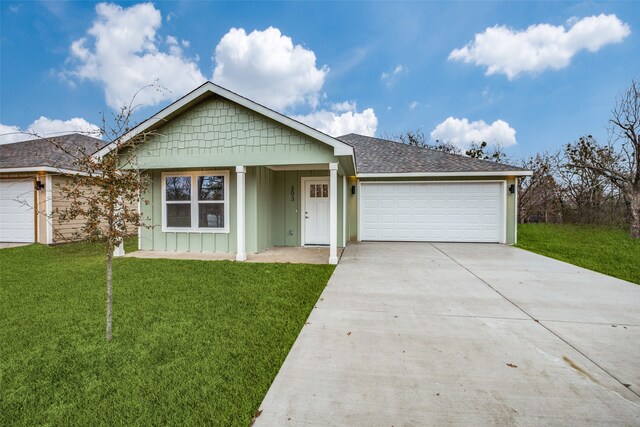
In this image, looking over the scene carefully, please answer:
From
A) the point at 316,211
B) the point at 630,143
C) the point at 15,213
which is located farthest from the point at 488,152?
the point at 15,213

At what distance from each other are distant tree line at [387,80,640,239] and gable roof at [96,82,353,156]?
1209cm

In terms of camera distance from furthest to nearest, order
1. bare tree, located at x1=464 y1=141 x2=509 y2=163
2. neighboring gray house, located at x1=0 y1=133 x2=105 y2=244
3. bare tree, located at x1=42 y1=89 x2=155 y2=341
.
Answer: bare tree, located at x1=464 y1=141 x2=509 y2=163 → neighboring gray house, located at x1=0 y1=133 x2=105 y2=244 → bare tree, located at x1=42 y1=89 x2=155 y2=341

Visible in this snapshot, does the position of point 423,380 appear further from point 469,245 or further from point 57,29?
point 57,29

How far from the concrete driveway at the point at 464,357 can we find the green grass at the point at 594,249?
71.1 inches

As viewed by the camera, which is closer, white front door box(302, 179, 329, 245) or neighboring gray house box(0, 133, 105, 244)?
white front door box(302, 179, 329, 245)

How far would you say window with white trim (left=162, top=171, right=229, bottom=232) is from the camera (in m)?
8.10

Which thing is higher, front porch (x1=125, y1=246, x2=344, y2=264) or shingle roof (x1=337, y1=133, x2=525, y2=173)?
shingle roof (x1=337, y1=133, x2=525, y2=173)

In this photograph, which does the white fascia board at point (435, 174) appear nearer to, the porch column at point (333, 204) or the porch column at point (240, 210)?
the porch column at point (333, 204)

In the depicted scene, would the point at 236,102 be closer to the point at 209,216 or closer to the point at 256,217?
the point at 256,217

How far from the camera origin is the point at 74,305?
395cm

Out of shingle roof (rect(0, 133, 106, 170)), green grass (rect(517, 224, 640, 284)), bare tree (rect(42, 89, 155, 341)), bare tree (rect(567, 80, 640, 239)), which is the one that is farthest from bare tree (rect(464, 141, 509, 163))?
bare tree (rect(42, 89, 155, 341))

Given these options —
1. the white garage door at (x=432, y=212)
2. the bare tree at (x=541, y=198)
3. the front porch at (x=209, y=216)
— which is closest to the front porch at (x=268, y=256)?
the front porch at (x=209, y=216)

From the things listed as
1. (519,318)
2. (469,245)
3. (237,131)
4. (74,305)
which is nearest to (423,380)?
(519,318)

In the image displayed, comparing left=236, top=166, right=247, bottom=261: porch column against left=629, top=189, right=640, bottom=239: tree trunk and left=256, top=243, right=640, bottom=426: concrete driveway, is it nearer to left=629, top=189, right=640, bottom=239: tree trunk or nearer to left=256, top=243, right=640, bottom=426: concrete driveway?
left=256, top=243, right=640, bottom=426: concrete driveway
